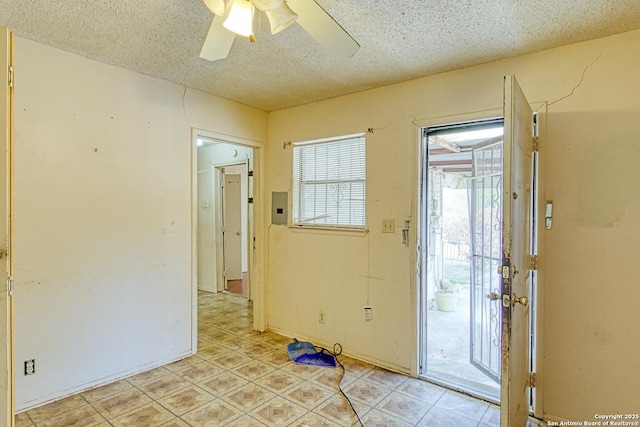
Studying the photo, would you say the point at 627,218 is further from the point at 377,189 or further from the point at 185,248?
the point at 185,248

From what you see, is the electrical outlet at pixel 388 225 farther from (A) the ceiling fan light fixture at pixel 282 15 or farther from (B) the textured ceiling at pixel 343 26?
(A) the ceiling fan light fixture at pixel 282 15

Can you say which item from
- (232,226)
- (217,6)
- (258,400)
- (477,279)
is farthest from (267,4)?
(232,226)

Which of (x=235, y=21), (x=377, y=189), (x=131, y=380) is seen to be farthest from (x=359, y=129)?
(x=131, y=380)

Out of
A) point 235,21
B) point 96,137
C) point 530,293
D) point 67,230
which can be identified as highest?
point 235,21

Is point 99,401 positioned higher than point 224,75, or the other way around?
point 224,75

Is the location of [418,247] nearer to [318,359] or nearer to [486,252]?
[486,252]

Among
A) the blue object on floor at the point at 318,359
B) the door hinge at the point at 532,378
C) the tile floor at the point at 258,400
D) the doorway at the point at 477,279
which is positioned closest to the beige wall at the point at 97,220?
the tile floor at the point at 258,400

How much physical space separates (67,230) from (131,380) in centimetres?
125

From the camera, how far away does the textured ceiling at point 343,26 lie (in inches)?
71.7

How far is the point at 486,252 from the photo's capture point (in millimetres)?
2842

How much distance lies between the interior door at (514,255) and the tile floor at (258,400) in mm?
644

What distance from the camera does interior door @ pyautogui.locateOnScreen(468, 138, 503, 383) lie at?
2730 mm

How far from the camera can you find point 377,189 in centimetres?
302

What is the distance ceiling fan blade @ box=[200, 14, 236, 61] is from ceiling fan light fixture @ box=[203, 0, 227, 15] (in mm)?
79
